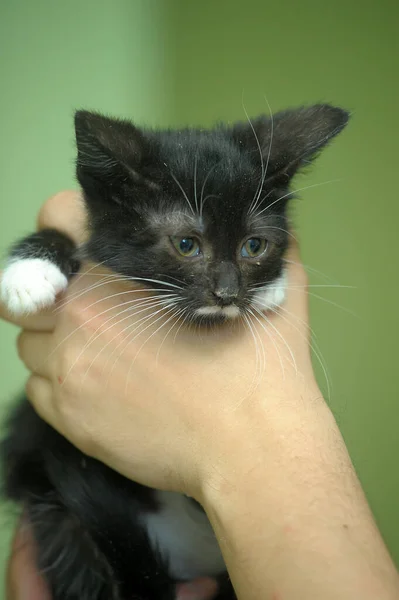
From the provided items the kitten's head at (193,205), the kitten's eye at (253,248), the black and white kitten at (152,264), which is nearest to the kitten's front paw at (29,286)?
the black and white kitten at (152,264)

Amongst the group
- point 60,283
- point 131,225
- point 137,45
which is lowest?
point 60,283

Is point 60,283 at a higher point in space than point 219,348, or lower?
higher

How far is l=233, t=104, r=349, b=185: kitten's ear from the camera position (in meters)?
0.99

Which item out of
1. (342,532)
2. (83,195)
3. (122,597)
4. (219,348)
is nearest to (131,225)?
(83,195)

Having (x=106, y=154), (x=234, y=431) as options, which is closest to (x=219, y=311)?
(x=234, y=431)

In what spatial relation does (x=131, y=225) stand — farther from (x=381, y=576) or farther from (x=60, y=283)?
(x=381, y=576)

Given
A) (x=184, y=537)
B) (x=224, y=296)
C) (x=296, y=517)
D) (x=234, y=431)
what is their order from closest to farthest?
(x=296, y=517)
(x=234, y=431)
(x=224, y=296)
(x=184, y=537)

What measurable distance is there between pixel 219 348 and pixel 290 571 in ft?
1.33

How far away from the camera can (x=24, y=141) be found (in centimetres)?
164

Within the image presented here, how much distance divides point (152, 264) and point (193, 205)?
136 millimetres

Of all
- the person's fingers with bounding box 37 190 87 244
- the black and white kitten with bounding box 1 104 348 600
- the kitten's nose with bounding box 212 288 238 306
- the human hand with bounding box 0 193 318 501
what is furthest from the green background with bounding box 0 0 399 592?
the kitten's nose with bounding box 212 288 238 306

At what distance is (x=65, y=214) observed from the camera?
122 centimetres

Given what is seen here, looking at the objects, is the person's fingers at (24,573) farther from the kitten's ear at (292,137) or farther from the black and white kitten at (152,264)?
the kitten's ear at (292,137)

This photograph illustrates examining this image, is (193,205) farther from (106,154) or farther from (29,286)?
(29,286)
